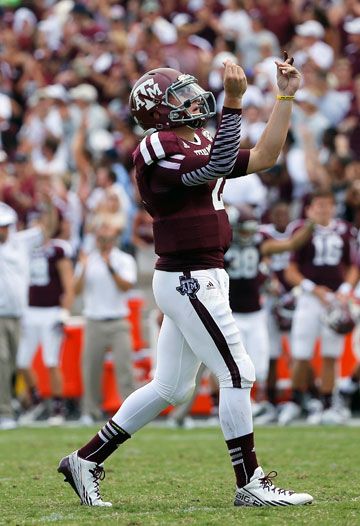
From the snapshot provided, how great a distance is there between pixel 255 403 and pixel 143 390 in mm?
6303

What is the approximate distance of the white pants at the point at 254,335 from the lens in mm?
10945

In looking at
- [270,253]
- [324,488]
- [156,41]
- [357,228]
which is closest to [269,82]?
[156,41]

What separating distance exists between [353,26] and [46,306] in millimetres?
5335

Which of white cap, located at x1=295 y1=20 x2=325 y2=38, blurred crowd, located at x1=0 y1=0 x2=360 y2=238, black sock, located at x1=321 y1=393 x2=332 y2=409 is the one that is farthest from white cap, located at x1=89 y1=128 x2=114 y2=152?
black sock, located at x1=321 y1=393 x2=332 y2=409

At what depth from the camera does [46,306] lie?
493 inches

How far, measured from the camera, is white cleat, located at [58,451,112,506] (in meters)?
5.82

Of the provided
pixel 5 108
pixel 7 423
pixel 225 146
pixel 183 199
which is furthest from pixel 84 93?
pixel 225 146

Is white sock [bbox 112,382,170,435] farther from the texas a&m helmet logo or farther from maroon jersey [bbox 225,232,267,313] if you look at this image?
maroon jersey [bbox 225,232,267,313]

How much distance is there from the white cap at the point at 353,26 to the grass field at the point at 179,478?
5.98 meters

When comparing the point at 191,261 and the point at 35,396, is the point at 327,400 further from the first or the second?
the point at 191,261

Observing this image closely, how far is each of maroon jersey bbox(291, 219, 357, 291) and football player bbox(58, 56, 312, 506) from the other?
558cm

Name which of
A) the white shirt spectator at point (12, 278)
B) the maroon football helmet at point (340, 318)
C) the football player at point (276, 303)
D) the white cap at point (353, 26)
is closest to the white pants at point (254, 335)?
the maroon football helmet at point (340, 318)

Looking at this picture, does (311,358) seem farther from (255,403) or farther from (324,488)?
(324,488)

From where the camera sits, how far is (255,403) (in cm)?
1205
